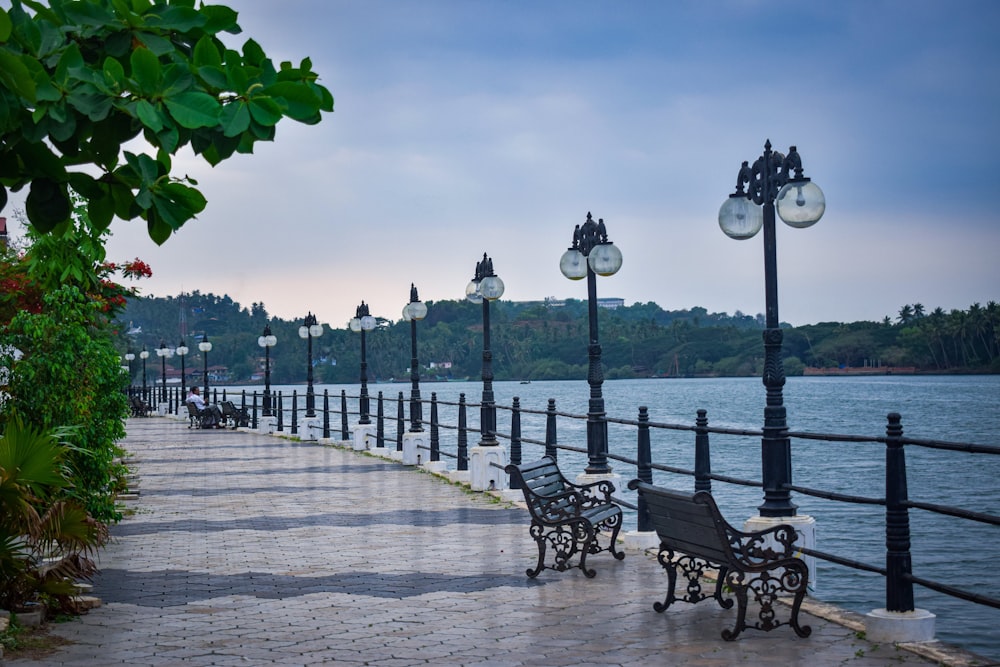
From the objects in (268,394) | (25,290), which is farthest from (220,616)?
(268,394)

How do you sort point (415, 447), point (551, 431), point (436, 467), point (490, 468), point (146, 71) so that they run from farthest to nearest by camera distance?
1. point (415, 447)
2. point (436, 467)
3. point (490, 468)
4. point (551, 431)
5. point (146, 71)

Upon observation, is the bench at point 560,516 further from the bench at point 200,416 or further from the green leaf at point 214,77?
the bench at point 200,416

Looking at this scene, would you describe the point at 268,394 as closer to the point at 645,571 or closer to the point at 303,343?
the point at 645,571

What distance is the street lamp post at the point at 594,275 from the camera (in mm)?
12156

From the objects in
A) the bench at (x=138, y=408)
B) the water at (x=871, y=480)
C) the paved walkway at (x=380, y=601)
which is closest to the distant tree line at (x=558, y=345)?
the water at (x=871, y=480)

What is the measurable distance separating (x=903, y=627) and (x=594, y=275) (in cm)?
720

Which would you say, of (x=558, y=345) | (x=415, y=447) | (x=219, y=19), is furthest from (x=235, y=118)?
(x=558, y=345)

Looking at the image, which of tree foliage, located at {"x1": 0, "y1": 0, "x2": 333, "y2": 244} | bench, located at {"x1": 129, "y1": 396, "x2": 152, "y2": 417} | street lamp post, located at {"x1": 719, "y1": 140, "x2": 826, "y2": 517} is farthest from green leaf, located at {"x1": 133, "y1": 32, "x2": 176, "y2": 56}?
bench, located at {"x1": 129, "y1": 396, "x2": 152, "y2": 417}

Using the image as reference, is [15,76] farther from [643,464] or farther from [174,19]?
[643,464]

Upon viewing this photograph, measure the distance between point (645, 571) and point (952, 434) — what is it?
53.9m

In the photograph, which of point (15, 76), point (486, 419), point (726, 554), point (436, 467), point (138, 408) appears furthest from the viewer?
point (138, 408)

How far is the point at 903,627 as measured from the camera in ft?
21.3

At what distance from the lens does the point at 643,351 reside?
13325 cm

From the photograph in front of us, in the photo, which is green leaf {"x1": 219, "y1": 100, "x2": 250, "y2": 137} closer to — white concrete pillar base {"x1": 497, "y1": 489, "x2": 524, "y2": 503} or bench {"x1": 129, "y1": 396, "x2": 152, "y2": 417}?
white concrete pillar base {"x1": 497, "y1": 489, "x2": 524, "y2": 503}
